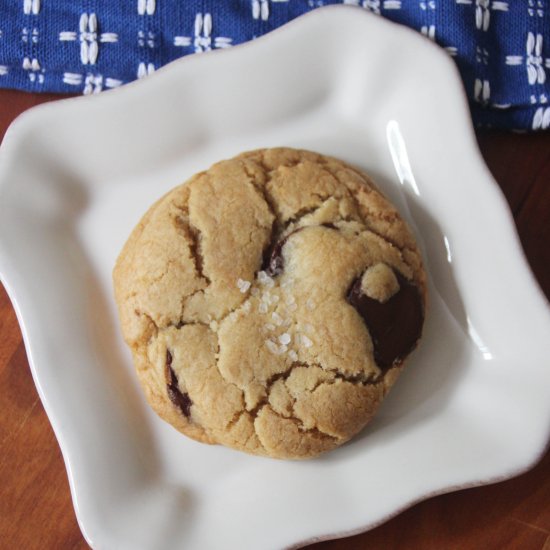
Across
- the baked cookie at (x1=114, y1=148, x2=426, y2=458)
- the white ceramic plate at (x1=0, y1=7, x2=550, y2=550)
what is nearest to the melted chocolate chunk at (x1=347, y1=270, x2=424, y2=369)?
the baked cookie at (x1=114, y1=148, x2=426, y2=458)

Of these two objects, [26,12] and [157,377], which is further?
[26,12]

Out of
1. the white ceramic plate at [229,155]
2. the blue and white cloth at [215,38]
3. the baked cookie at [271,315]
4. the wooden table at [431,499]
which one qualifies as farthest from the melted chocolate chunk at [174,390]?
the blue and white cloth at [215,38]

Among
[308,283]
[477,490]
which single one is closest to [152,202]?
[308,283]

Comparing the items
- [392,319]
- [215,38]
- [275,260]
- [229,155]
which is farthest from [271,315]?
[215,38]

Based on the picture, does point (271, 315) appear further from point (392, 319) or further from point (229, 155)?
point (229, 155)

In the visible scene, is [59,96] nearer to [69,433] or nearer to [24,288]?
[24,288]

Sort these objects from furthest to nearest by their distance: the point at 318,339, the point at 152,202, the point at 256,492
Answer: the point at 152,202 → the point at 256,492 → the point at 318,339

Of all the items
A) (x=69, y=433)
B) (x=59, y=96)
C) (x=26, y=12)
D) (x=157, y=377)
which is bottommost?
(x=69, y=433)

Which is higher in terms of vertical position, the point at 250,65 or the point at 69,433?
the point at 250,65
